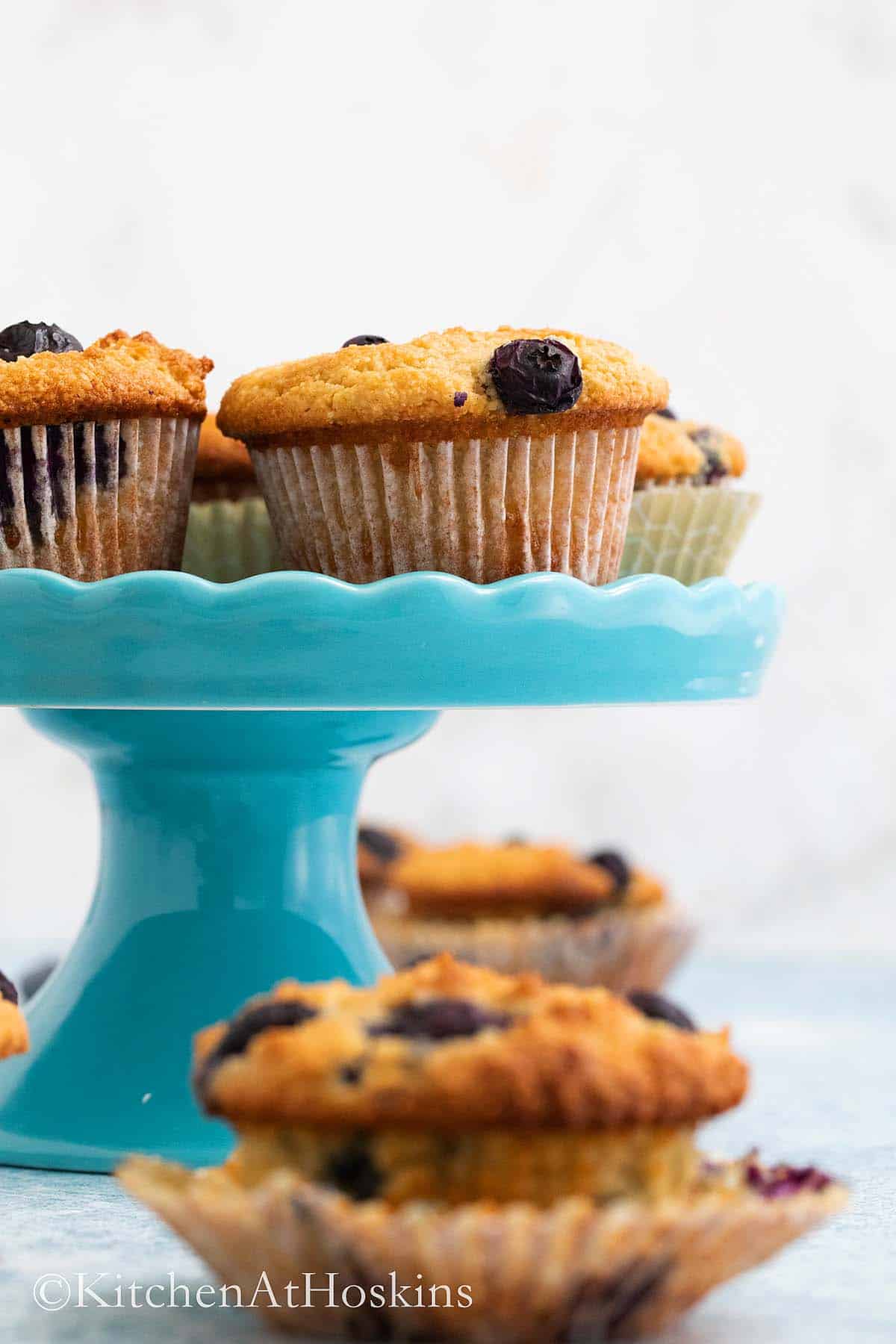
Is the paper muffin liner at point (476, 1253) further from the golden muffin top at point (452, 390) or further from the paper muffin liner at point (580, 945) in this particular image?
the paper muffin liner at point (580, 945)

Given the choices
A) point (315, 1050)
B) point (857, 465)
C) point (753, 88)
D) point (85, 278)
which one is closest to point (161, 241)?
point (85, 278)

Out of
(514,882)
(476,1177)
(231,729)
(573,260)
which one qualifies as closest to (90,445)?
(231,729)

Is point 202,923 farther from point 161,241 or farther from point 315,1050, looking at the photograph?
point 161,241

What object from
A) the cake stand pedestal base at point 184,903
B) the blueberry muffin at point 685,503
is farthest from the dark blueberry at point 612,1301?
the blueberry muffin at point 685,503

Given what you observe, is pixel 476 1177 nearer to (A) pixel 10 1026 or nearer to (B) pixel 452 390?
(A) pixel 10 1026

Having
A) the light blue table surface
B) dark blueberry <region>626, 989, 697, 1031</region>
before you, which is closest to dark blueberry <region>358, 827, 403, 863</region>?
the light blue table surface
